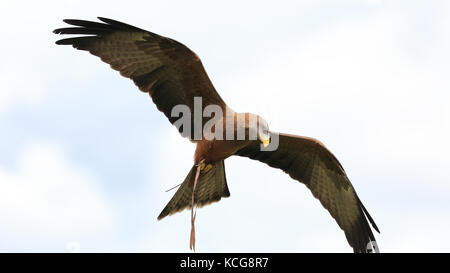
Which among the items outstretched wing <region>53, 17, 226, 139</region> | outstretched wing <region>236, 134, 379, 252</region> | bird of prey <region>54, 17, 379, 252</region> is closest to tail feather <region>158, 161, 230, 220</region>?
bird of prey <region>54, 17, 379, 252</region>

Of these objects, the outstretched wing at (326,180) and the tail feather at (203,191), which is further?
the outstretched wing at (326,180)

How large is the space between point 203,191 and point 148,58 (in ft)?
7.42

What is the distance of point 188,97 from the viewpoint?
8320 mm

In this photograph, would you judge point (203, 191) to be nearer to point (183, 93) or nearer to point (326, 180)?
point (183, 93)

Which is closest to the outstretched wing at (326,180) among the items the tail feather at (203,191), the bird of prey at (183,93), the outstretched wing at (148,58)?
the bird of prey at (183,93)

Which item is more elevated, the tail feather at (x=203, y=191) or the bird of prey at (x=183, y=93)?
the bird of prey at (x=183, y=93)

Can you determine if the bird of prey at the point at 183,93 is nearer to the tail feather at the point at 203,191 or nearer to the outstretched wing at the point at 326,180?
the tail feather at the point at 203,191

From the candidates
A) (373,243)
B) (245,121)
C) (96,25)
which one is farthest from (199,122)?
(373,243)

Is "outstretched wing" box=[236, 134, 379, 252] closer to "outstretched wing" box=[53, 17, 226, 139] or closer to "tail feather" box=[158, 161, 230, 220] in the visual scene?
"tail feather" box=[158, 161, 230, 220]

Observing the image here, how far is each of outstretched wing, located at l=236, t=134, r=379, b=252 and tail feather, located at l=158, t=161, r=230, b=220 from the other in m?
0.58

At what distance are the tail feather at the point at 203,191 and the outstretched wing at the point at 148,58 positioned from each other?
1192 millimetres

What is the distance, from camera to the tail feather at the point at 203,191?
29.2 ft

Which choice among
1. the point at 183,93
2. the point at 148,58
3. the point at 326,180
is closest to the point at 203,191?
the point at 183,93
